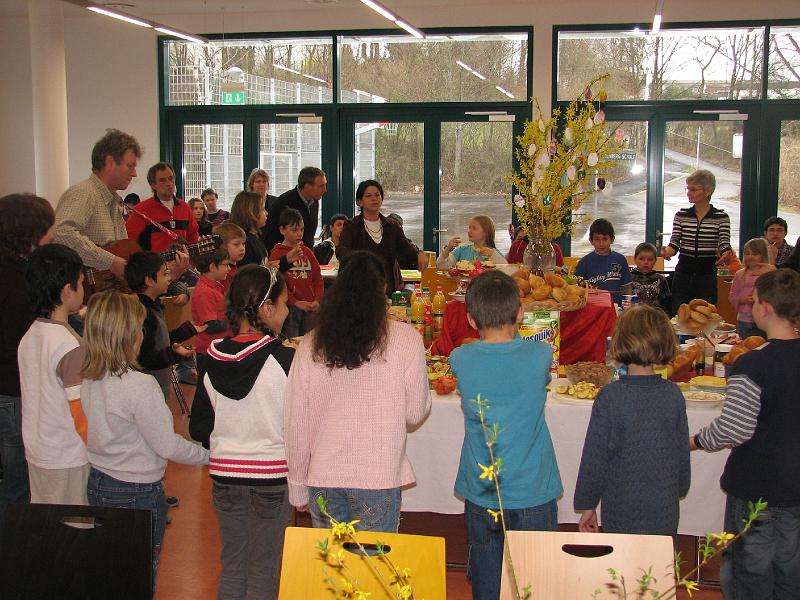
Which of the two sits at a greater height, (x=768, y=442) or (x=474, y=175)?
(x=474, y=175)

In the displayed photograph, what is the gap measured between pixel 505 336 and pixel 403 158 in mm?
8700

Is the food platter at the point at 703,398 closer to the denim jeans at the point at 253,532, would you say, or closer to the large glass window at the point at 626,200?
the denim jeans at the point at 253,532

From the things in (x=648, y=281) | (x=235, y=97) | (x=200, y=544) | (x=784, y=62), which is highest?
(x=784, y=62)

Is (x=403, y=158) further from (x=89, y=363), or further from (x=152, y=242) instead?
(x=89, y=363)

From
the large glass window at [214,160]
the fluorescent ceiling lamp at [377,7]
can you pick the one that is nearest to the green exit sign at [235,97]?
the large glass window at [214,160]

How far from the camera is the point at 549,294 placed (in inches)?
175

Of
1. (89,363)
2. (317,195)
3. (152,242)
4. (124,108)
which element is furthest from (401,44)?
(89,363)

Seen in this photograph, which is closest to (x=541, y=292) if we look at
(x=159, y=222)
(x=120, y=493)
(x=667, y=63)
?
(x=120, y=493)

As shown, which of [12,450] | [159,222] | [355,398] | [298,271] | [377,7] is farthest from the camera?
[377,7]

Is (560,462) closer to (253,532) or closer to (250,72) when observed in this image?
(253,532)

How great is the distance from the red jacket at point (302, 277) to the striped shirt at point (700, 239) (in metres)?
3.39

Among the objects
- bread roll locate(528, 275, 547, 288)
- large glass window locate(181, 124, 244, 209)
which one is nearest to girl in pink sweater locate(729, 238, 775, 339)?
bread roll locate(528, 275, 547, 288)

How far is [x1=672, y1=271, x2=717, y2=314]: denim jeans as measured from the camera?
7758 millimetres

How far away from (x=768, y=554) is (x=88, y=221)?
3.55 m
